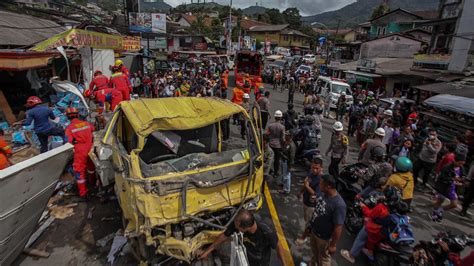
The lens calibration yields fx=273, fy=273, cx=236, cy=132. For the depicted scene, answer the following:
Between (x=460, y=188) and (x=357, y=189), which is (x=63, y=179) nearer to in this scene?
(x=357, y=189)

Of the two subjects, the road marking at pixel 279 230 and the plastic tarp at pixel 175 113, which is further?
the road marking at pixel 279 230

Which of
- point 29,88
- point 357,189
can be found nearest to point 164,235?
point 357,189

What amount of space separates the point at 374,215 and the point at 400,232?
0.36 meters

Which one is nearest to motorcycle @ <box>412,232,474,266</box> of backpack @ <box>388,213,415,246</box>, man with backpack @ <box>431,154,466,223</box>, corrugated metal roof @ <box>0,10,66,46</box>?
backpack @ <box>388,213,415,246</box>

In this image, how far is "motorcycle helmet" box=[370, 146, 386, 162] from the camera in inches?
212

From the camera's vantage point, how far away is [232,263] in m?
2.95

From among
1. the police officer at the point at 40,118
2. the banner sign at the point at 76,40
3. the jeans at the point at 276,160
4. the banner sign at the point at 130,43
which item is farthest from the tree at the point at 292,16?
the police officer at the point at 40,118

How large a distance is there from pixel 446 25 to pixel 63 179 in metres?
23.7

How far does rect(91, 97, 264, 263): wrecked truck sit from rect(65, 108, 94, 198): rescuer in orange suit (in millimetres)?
1133

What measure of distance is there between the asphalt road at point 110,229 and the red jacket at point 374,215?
2.70 feet

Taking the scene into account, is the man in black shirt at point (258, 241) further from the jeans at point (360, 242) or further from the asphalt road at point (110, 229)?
the jeans at point (360, 242)

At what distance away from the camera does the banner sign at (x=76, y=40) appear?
319 inches

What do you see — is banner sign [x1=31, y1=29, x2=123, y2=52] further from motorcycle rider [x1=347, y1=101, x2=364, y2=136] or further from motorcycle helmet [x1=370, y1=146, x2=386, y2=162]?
motorcycle rider [x1=347, y1=101, x2=364, y2=136]

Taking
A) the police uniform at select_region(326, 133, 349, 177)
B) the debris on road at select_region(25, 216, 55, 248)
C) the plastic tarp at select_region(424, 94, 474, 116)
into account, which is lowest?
the debris on road at select_region(25, 216, 55, 248)
